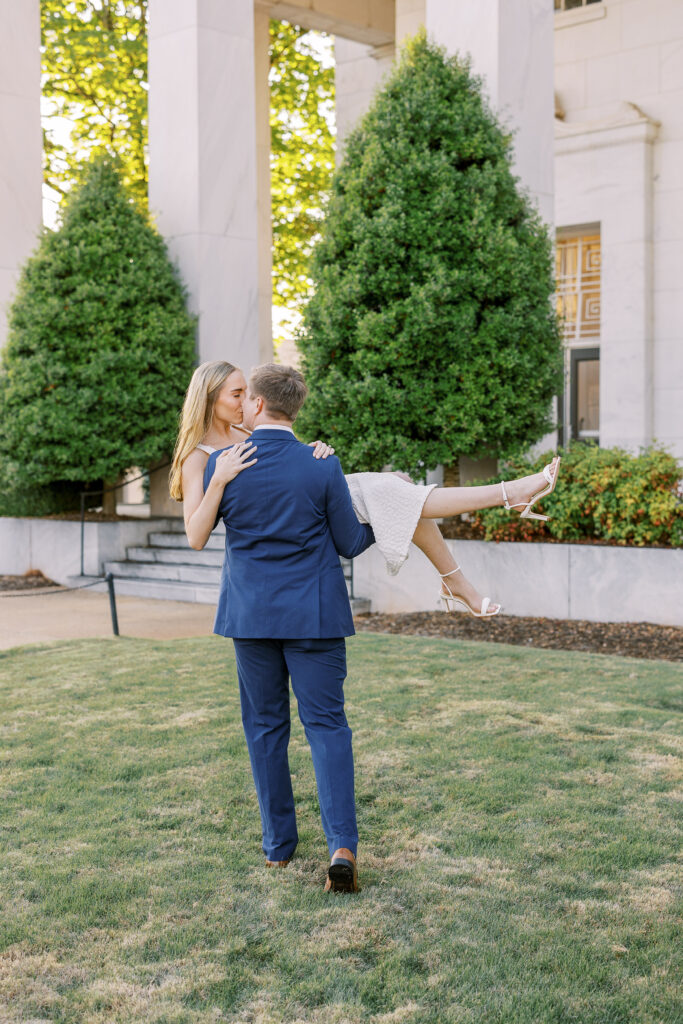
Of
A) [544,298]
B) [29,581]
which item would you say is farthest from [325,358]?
[29,581]

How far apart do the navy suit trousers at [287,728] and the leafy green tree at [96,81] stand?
57.3ft

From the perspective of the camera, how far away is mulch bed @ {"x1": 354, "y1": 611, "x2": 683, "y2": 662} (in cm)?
816

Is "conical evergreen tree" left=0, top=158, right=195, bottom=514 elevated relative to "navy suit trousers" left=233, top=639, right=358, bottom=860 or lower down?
elevated

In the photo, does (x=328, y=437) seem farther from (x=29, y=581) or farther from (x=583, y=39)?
(x=583, y=39)

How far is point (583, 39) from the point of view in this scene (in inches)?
603

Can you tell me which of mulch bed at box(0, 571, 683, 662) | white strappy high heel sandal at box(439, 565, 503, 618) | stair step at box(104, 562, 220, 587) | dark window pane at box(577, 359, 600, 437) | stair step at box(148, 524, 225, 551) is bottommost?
mulch bed at box(0, 571, 683, 662)

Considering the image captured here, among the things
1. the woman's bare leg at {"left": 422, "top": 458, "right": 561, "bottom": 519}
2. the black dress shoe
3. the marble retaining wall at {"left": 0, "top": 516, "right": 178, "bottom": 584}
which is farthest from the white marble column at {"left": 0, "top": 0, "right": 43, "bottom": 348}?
the black dress shoe

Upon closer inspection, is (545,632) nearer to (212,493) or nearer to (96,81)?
(212,493)

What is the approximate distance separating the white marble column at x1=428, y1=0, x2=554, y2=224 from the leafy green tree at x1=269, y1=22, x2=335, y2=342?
8.90 metres

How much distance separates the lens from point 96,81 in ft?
63.5

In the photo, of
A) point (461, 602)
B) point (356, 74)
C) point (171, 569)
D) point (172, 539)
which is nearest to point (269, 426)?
point (461, 602)

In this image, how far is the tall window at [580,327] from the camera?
15.7 metres

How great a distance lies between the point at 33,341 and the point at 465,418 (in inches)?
209

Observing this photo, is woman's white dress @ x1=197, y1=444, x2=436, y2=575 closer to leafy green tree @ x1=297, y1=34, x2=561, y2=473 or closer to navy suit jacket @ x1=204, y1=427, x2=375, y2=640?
navy suit jacket @ x1=204, y1=427, x2=375, y2=640
